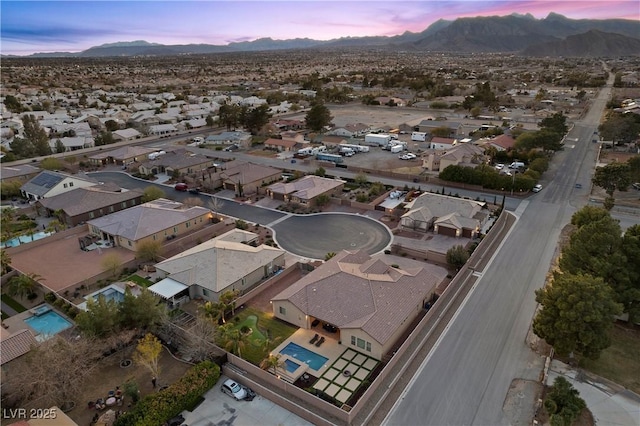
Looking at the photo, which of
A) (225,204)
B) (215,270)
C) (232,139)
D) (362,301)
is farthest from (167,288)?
(232,139)

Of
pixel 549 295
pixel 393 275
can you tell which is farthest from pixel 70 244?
pixel 549 295

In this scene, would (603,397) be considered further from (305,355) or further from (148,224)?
(148,224)

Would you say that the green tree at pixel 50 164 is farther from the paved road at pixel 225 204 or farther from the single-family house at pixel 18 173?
the paved road at pixel 225 204

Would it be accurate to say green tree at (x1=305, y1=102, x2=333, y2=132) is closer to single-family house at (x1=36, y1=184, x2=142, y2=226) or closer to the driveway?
the driveway

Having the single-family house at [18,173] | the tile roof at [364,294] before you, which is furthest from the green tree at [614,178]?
the single-family house at [18,173]

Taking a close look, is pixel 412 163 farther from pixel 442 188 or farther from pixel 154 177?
pixel 154 177

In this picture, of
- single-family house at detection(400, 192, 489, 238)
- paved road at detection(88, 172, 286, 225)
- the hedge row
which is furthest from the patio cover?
single-family house at detection(400, 192, 489, 238)
